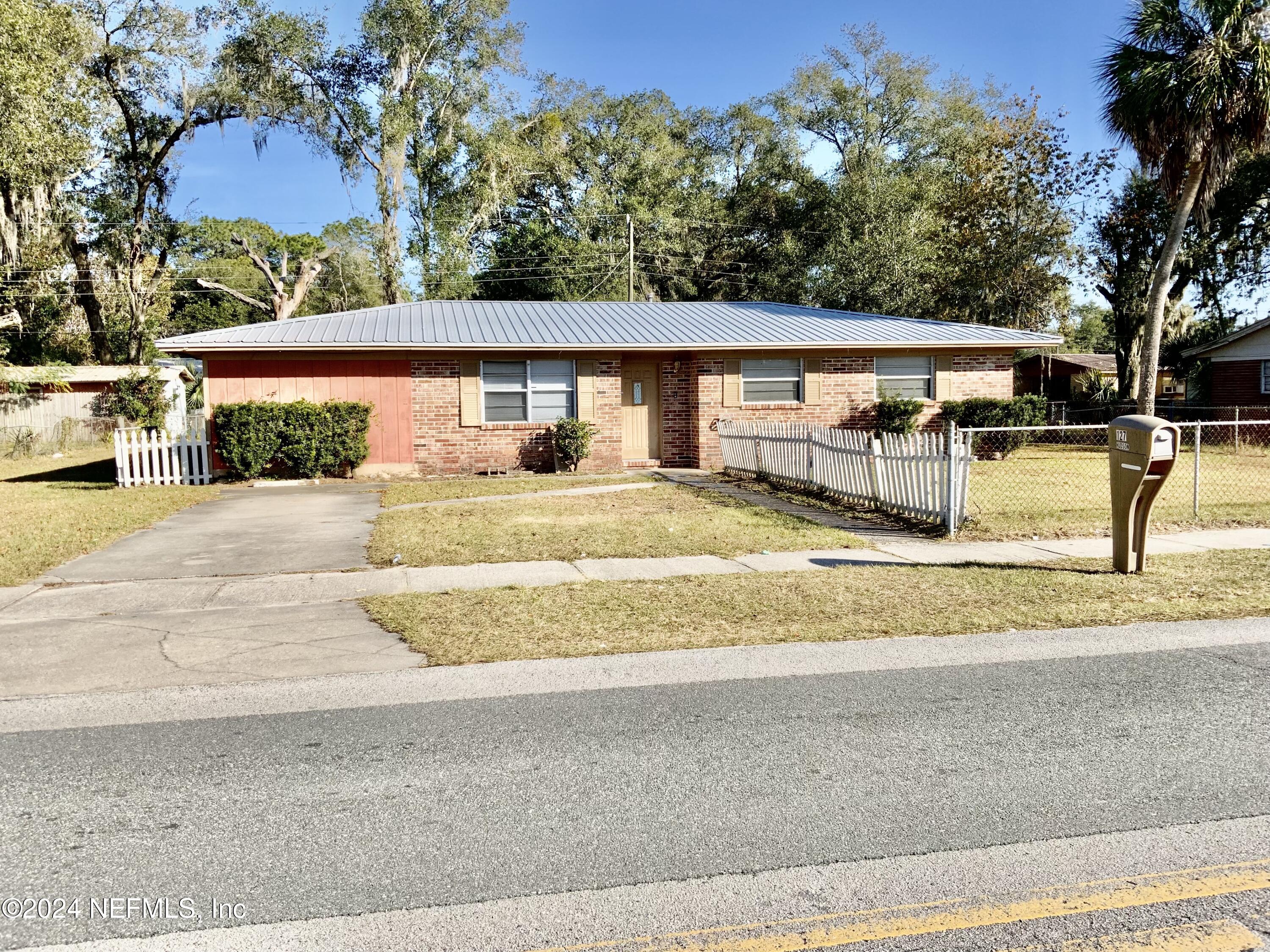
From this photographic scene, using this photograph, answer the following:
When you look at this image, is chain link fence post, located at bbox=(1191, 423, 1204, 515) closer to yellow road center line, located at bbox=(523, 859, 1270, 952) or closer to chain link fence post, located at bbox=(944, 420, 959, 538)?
chain link fence post, located at bbox=(944, 420, 959, 538)

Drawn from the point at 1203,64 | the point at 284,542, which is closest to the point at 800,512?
the point at 284,542

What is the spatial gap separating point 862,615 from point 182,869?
5.15 metres

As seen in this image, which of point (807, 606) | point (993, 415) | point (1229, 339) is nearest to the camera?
point (807, 606)

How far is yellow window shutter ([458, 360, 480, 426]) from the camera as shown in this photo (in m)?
19.4

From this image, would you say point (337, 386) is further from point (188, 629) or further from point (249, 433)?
point (188, 629)

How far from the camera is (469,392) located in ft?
63.8

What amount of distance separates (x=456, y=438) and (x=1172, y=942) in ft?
58.0

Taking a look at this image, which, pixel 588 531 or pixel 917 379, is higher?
pixel 917 379

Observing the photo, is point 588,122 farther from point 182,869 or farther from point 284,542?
point 182,869

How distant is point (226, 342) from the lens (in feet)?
58.4

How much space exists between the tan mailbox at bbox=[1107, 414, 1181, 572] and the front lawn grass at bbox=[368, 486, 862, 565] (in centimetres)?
274

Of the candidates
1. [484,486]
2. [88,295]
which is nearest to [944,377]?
[484,486]

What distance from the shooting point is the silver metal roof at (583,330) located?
60.9ft

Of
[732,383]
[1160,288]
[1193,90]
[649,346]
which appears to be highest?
[1193,90]
